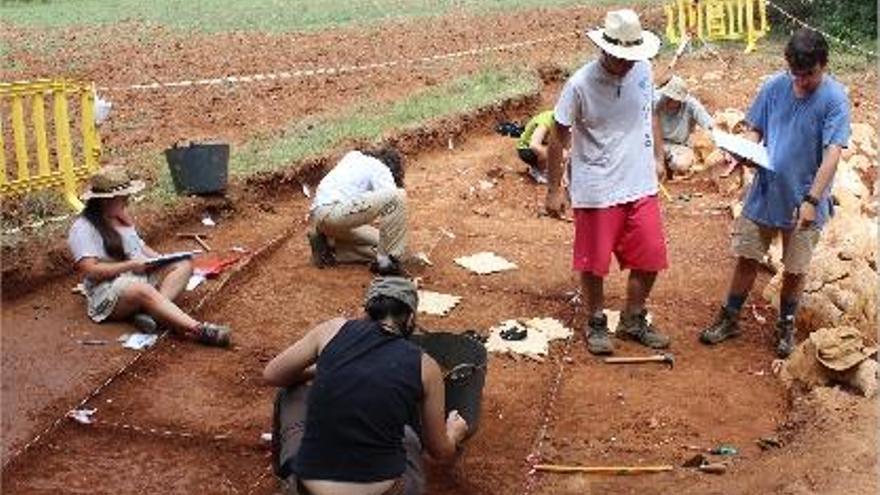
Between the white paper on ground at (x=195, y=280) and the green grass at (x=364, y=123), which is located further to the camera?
the green grass at (x=364, y=123)

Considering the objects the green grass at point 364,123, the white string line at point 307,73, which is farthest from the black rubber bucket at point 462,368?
the white string line at point 307,73

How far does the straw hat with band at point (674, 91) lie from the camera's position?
9497mm

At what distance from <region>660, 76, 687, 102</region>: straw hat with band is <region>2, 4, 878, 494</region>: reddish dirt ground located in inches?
40.3

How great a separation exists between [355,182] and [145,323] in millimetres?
1904

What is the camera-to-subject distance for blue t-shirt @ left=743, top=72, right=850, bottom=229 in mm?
5941

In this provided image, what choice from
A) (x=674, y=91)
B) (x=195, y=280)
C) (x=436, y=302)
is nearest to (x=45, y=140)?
(x=195, y=280)

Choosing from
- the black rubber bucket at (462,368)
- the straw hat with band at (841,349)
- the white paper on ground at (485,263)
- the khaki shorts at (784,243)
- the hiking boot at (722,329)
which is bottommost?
the white paper on ground at (485,263)

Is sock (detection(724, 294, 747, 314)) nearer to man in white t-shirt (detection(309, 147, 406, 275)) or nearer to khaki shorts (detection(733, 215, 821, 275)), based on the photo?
khaki shorts (detection(733, 215, 821, 275))

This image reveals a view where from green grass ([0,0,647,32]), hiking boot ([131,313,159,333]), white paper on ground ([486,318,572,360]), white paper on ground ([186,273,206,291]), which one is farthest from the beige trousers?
green grass ([0,0,647,32])

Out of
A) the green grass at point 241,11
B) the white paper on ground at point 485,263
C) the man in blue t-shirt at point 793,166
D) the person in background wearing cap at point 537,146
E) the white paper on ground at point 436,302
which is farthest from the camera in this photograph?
the green grass at point 241,11

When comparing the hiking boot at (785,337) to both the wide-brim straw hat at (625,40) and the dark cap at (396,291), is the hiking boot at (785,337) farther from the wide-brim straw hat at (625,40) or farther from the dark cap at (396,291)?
the dark cap at (396,291)

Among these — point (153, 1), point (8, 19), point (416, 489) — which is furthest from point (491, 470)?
point (153, 1)

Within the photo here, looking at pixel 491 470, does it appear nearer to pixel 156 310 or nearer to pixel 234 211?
pixel 156 310

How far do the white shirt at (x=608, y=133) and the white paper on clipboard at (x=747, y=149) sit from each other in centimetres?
42
